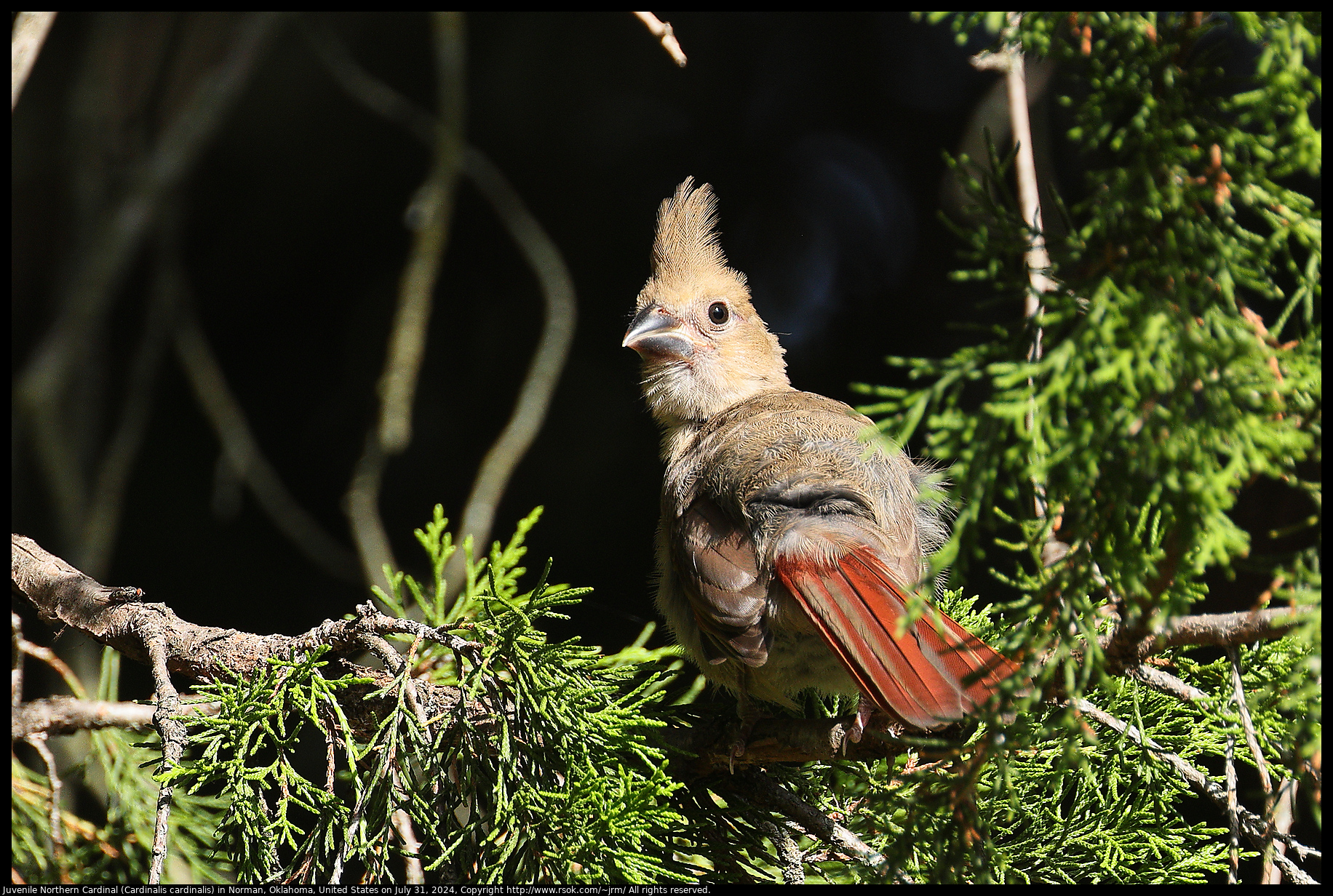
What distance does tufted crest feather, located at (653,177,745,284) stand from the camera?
2.69m

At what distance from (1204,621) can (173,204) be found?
3.38 metres

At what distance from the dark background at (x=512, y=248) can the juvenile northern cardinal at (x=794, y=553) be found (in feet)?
3.17

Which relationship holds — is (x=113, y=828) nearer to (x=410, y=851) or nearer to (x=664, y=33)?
(x=410, y=851)

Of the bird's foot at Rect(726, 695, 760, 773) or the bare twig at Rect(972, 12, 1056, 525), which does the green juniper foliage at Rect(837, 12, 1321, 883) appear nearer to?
the bare twig at Rect(972, 12, 1056, 525)

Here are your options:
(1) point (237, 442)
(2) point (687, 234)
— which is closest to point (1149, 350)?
(2) point (687, 234)

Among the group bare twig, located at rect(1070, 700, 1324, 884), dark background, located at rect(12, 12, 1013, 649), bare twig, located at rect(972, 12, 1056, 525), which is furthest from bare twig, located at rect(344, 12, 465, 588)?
bare twig, located at rect(1070, 700, 1324, 884)

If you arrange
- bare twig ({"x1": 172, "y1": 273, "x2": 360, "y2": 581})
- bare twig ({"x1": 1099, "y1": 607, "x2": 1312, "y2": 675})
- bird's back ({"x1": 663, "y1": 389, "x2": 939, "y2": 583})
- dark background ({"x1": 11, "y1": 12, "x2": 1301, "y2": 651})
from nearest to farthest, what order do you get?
bare twig ({"x1": 1099, "y1": 607, "x2": 1312, "y2": 675}) < bird's back ({"x1": 663, "y1": 389, "x2": 939, "y2": 583}) < bare twig ({"x1": 172, "y1": 273, "x2": 360, "y2": 581}) < dark background ({"x1": 11, "y1": 12, "x2": 1301, "y2": 651})

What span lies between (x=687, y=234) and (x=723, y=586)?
133 cm

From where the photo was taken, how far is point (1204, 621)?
110 centimetres

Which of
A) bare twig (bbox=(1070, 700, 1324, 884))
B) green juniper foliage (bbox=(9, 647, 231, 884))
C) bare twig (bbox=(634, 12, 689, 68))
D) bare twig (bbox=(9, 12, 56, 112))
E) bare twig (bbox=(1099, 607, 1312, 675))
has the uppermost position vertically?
bare twig (bbox=(9, 12, 56, 112))

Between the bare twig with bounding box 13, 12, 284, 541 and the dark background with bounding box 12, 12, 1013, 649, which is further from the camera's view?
the dark background with bounding box 12, 12, 1013, 649

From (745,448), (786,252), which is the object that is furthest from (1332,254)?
(786,252)

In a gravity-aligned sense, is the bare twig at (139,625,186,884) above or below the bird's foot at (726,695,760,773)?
above

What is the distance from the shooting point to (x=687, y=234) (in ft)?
8.94
